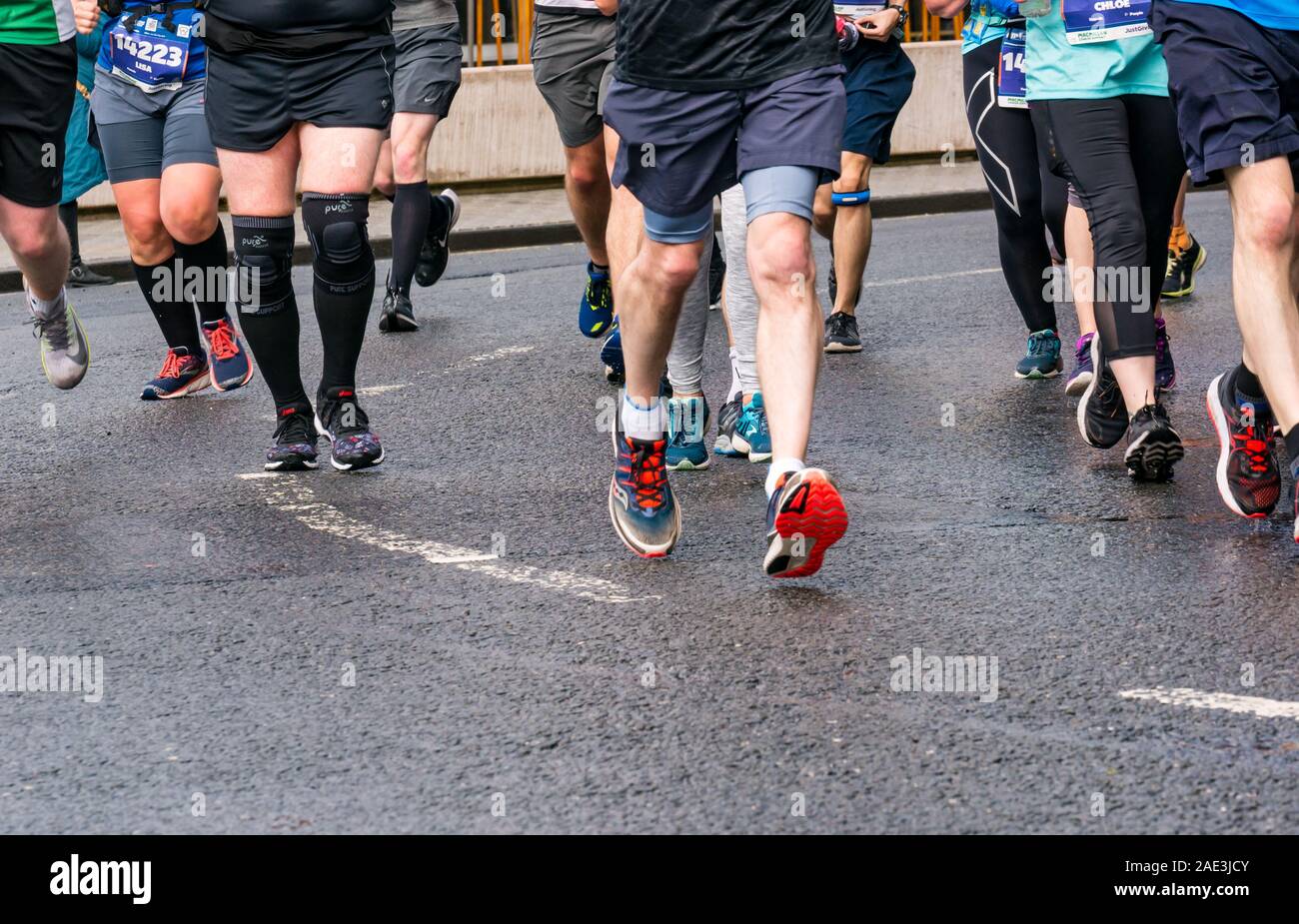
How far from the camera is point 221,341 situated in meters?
Answer: 6.94

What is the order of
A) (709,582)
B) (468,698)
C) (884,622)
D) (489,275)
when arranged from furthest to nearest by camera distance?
(489,275)
(709,582)
(884,622)
(468,698)

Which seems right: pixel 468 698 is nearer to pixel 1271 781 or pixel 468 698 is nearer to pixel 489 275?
pixel 1271 781

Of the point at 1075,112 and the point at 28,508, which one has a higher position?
the point at 1075,112

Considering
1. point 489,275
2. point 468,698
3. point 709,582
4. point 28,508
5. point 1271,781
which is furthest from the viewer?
point 489,275

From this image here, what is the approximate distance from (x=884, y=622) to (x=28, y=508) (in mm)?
2542

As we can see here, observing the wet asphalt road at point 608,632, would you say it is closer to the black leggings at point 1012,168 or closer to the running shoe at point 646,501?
the running shoe at point 646,501

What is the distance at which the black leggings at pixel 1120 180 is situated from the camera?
212 inches

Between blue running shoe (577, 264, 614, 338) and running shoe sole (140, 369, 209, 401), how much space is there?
1536 mm

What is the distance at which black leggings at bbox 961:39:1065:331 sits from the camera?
666cm

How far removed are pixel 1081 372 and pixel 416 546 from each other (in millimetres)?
2756

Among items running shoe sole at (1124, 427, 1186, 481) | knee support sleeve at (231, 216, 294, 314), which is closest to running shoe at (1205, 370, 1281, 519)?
running shoe sole at (1124, 427, 1186, 481)
